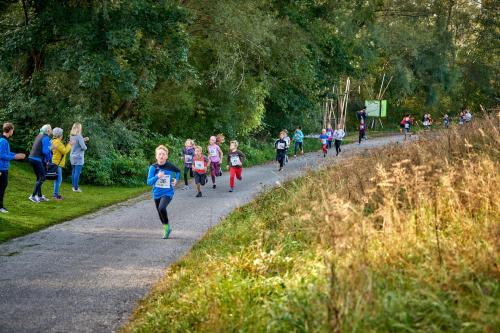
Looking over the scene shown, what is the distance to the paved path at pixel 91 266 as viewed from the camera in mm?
6332

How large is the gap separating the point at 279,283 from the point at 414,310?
176cm

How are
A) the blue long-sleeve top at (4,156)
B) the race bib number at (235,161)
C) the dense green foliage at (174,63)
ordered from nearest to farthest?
the blue long-sleeve top at (4,156) < the race bib number at (235,161) < the dense green foliage at (174,63)

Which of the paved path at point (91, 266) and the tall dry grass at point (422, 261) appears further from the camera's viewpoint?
the paved path at point (91, 266)

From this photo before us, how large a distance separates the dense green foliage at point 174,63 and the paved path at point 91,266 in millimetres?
6846

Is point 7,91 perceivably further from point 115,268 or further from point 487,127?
point 487,127

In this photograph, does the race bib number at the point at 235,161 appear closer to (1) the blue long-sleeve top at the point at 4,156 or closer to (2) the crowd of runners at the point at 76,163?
(2) the crowd of runners at the point at 76,163

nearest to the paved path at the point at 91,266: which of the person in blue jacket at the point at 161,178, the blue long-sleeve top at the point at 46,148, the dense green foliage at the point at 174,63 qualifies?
the person in blue jacket at the point at 161,178

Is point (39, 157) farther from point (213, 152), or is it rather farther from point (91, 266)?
point (91, 266)

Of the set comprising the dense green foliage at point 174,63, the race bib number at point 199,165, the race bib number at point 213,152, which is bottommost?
the race bib number at point 199,165

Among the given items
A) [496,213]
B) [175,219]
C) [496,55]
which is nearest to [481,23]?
[496,55]

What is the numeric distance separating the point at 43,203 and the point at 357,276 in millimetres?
11576

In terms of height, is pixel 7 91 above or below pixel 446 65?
below

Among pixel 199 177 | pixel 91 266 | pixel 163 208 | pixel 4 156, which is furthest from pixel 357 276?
pixel 199 177

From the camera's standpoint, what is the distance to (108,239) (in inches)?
419
